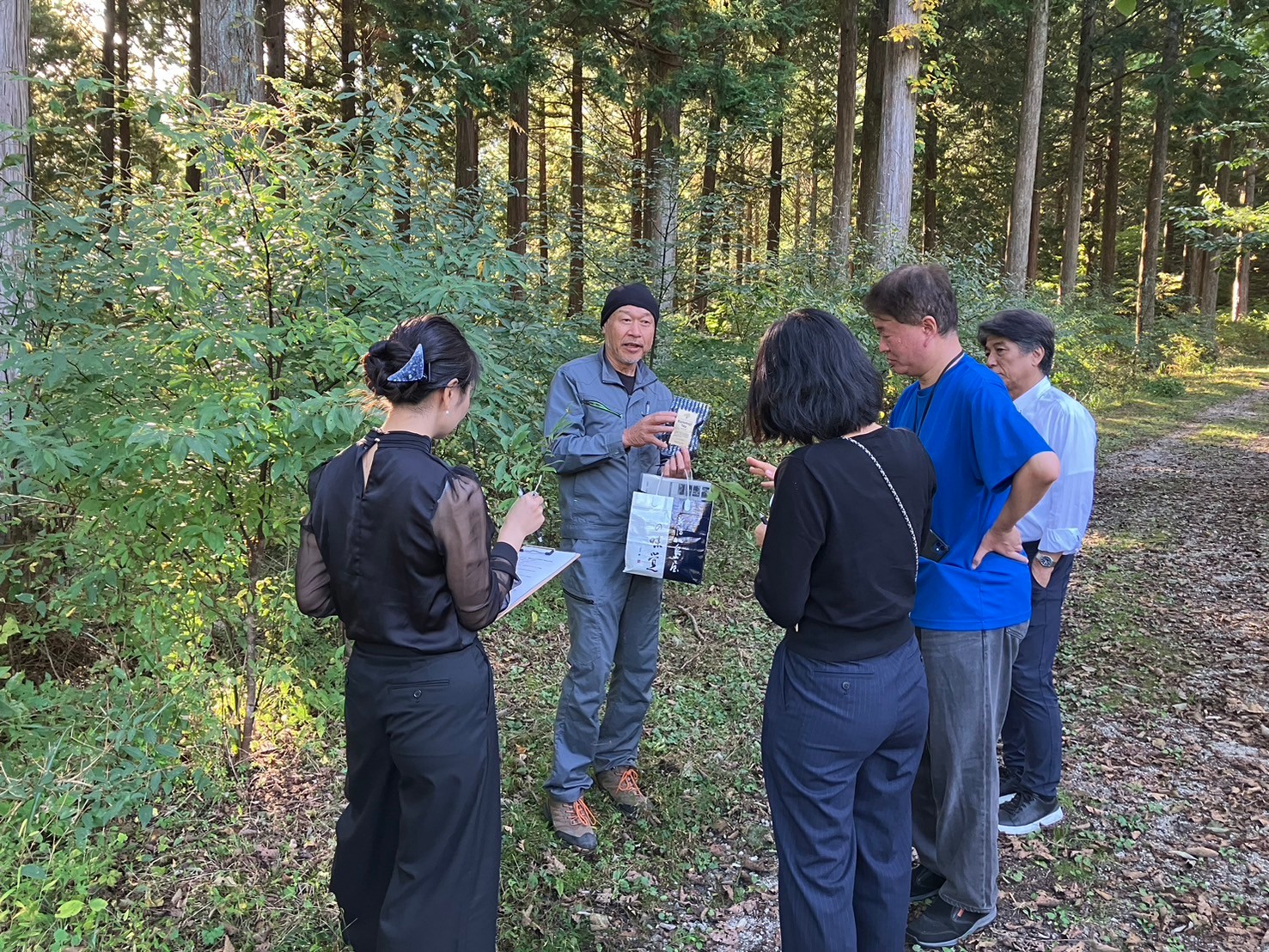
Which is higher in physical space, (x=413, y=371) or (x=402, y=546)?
(x=413, y=371)

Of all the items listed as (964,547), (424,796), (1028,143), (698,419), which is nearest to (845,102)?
(1028,143)

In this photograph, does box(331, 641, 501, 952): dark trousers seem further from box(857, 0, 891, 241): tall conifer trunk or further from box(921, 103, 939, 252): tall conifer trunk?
box(921, 103, 939, 252): tall conifer trunk

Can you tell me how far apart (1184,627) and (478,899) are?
567 centimetres

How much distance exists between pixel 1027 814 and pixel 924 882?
731 mm

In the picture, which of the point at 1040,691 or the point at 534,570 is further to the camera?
the point at 1040,691

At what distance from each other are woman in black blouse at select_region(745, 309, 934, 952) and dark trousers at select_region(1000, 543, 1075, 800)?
1.45 metres

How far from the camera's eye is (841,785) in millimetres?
2293

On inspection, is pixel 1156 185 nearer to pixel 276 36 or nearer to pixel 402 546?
pixel 276 36

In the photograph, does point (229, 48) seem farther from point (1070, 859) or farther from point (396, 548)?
point (1070, 859)

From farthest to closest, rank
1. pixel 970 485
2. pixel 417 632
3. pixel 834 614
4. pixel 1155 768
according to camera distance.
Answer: pixel 1155 768, pixel 970 485, pixel 834 614, pixel 417 632

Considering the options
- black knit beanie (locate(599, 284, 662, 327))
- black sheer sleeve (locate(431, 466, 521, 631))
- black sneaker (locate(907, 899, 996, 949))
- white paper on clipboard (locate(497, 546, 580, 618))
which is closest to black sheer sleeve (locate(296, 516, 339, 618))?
black sheer sleeve (locate(431, 466, 521, 631))

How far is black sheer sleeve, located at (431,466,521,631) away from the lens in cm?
204

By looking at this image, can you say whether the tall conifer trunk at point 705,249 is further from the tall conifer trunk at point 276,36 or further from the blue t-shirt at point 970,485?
the tall conifer trunk at point 276,36

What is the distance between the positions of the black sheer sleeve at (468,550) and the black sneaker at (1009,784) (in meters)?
2.81
